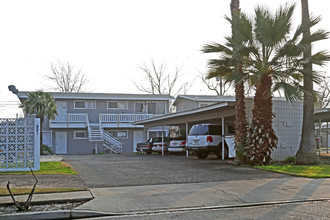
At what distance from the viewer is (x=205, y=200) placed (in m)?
8.23

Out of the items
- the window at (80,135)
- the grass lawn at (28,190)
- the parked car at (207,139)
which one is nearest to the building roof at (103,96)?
the window at (80,135)

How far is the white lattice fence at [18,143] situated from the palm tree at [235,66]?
778cm

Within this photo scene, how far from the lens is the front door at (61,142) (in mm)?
33531

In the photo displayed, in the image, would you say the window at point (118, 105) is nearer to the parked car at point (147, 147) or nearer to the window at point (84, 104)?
the window at point (84, 104)

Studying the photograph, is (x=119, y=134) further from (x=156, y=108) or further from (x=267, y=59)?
(x=267, y=59)

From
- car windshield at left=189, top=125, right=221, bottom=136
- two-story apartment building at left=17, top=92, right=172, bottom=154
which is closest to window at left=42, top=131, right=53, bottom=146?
two-story apartment building at left=17, top=92, right=172, bottom=154

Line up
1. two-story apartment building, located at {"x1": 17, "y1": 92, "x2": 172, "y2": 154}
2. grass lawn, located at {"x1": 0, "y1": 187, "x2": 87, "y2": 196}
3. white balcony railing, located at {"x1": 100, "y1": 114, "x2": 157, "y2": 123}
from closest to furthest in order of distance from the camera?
grass lawn, located at {"x1": 0, "y1": 187, "x2": 87, "y2": 196}, two-story apartment building, located at {"x1": 17, "y1": 92, "x2": 172, "y2": 154}, white balcony railing, located at {"x1": 100, "y1": 114, "x2": 157, "y2": 123}

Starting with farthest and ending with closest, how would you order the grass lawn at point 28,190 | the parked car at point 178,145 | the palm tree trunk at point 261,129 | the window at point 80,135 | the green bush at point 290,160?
the window at point 80,135 < the parked car at point 178,145 < the green bush at point 290,160 < the palm tree trunk at point 261,129 < the grass lawn at point 28,190

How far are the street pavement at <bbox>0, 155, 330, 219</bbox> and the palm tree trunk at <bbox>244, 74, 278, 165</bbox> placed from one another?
4.01 metres

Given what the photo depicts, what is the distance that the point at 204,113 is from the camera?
20688 mm

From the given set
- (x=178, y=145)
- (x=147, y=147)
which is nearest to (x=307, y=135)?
(x=178, y=145)

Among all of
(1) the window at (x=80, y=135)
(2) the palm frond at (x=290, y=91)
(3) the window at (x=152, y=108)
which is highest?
(3) the window at (x=152, y=108)

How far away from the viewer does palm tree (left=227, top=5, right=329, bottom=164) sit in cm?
1444

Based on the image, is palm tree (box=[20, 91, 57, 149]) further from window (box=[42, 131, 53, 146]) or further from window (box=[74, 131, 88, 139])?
window (box=[74, 131, 88, 139])
